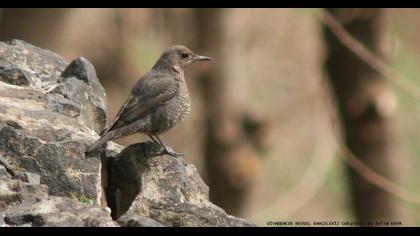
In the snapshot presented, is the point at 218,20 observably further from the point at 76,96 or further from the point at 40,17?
the point at 76,96

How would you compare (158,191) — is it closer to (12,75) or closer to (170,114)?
(12,75)

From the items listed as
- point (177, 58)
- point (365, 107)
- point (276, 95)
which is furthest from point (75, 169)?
point (276, 95)

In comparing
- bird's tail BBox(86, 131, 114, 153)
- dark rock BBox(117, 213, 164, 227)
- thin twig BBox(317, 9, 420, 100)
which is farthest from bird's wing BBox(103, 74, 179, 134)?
thin twig BBox(317, 9, 420, 100)

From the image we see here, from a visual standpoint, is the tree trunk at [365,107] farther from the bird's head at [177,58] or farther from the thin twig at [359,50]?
the bird's head at [177,58]

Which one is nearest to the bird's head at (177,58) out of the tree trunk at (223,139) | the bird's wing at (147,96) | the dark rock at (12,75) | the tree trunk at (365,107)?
the bird's wing at (147,96)

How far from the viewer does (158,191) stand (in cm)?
653

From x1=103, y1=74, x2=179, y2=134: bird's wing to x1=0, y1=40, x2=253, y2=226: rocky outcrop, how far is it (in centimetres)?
33

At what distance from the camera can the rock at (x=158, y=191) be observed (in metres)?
6.27

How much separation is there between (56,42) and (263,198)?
9.47 m

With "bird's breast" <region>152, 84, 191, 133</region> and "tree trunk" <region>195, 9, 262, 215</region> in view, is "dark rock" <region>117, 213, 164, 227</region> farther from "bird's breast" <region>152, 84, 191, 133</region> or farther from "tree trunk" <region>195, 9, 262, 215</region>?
"tree trunk" <region>195, 9, 262, 215</region>

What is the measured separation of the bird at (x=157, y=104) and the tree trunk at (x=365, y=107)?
430cm
